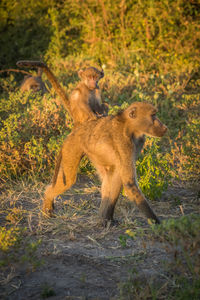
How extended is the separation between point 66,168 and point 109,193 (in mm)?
466

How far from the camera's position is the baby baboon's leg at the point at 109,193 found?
10.9 ft

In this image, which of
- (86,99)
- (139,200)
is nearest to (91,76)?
(86,99)

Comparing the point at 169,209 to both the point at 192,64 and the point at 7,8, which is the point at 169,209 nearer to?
the point at 192,64

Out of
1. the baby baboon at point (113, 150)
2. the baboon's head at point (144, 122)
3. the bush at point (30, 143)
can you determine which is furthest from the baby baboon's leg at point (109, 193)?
the bush at point (30, 143)

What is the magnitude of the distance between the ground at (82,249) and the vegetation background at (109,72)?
19cm

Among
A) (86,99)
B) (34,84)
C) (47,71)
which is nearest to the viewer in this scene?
(47,71)

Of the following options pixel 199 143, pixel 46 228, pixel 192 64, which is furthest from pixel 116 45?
pixel 46 228

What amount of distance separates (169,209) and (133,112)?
4.06ft

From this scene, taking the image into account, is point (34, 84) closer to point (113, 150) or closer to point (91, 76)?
point (91, 76)

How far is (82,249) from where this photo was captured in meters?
3.03

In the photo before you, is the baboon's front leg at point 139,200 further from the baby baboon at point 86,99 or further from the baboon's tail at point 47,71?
the baby baboon at point 86,99

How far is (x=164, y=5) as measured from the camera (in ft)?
29.9

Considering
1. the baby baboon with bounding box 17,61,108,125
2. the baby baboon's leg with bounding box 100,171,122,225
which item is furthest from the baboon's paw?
the baby baboon with bounding box 17,61,108,125

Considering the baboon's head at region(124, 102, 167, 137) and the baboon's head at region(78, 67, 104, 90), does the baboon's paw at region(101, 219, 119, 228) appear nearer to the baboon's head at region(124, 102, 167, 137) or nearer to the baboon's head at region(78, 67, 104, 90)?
the baboon's head at region(124, 102, 167, 137)
